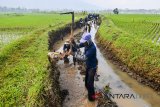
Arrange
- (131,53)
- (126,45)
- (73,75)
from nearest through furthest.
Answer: (73,75), (131,53), (126,45)

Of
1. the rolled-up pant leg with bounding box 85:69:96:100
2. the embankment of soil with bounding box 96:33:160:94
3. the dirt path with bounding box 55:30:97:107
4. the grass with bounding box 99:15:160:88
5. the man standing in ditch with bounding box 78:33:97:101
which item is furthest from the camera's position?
the grass with bounding box 99:15:160:88

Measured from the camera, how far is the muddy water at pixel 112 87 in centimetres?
949

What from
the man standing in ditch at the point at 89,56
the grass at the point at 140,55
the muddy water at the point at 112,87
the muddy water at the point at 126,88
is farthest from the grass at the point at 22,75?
the grass at the point at 140,55

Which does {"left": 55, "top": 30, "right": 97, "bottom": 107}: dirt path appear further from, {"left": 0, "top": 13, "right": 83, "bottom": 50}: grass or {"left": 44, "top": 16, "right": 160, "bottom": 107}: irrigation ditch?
{"left": 0, "top": 13, "right": 83, "bottom": 50}: grass

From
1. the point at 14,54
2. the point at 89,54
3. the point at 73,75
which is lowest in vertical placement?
the point at 73,75

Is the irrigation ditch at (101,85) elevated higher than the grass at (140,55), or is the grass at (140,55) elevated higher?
the grass at (140,55)

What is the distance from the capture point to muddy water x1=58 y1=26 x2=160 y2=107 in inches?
374

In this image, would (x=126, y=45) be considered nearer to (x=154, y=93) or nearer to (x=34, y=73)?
(x=154, y=93)

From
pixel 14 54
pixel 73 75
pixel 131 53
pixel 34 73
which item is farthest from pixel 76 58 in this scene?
pixel 34 73

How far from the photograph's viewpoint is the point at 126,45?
15617 millimetres

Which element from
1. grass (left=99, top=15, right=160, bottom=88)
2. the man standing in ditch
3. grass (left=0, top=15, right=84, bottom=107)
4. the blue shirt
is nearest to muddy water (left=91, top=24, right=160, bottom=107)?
grass (left=99, top=15, right=160, bottom=88)

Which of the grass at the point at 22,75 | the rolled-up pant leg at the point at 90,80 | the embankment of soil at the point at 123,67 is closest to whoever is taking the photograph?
the grass at the point at 22,75

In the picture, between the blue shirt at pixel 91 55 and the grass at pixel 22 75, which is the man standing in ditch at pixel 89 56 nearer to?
the blue shirt at pixel 91 55

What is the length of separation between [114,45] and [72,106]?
29.6ft
